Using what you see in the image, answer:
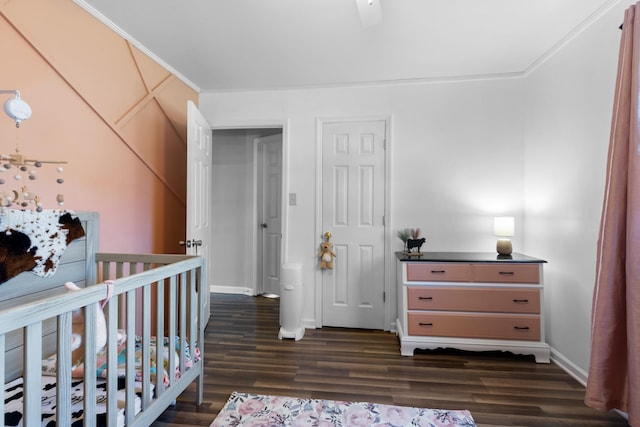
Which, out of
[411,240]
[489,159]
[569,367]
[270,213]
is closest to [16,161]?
[411,240]

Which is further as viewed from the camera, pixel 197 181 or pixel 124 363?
pixel 197 181

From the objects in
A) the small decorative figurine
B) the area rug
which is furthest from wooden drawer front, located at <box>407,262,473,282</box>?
the area rug

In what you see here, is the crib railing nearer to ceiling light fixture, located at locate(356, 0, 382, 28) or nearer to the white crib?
the white crib

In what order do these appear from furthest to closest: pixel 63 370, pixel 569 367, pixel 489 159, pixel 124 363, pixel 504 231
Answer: pixel 489 159 → pixel 504 231 → pixel 569 367 → pixel 124 363 → pixel 63 370

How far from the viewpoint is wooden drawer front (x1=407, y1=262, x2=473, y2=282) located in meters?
2.34

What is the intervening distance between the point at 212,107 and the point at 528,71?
9.54 ft

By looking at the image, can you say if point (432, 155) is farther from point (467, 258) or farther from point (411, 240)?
point (467, 258)

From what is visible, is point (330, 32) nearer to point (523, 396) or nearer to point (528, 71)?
point (528, 71)

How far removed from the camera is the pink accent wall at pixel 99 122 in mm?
1518

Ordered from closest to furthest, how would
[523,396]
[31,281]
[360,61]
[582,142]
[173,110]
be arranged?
[31,281] → [523,396] → [582,142] → [360,61] → [173,110]

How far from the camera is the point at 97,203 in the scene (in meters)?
1.92

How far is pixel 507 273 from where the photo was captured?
90.5 inches

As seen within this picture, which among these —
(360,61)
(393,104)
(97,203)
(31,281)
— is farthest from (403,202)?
(31,281)

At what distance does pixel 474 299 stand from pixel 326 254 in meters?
1.26
